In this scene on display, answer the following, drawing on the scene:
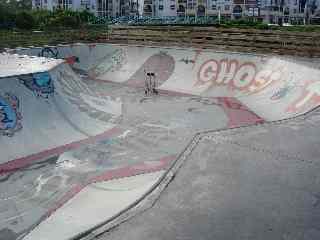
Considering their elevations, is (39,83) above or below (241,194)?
above

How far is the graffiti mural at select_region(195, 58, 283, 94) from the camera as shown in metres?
32.3

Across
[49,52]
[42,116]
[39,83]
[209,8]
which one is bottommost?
[42,116]

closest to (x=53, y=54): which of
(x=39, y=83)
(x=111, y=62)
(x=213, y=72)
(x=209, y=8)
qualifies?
(x=111, y=62)

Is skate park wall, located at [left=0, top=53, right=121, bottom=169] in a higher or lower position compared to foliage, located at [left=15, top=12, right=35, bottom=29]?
lower

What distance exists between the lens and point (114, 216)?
11711 mm

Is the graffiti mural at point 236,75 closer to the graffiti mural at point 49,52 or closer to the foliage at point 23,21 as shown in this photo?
the graffiti mural at point 49,52

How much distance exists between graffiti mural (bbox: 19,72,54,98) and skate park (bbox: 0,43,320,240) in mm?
66

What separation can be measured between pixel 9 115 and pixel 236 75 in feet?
67.2

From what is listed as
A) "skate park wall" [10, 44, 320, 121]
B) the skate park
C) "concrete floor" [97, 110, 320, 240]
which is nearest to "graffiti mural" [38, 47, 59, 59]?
"skate park wall" [10, 44, 320, 121]

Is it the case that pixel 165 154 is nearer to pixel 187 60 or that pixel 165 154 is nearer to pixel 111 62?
pixel 187 60

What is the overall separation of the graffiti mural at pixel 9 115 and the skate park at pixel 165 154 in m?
0.06

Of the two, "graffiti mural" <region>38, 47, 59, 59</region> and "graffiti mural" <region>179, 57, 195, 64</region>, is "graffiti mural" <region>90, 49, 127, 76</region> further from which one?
"graffiti mural" <region>179, 57, 195, 64</region>

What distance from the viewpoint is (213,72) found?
36531mm

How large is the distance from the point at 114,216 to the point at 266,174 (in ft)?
18.5
